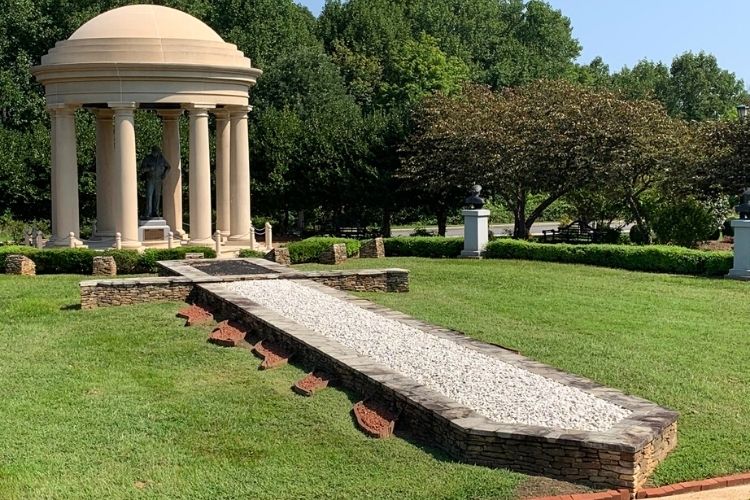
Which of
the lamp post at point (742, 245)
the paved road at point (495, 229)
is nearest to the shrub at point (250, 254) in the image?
the lamp post at point (742, 245)

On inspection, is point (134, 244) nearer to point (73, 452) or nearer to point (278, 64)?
point (73, 452)

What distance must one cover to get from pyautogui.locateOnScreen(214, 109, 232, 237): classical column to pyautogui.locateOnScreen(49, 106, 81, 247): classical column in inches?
191

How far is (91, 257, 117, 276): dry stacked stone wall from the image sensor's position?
28.5 metres

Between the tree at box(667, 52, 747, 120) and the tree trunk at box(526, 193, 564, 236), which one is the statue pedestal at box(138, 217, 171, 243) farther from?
the tree at box(667, 52, 747, 120)

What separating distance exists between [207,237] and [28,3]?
99.2 ft

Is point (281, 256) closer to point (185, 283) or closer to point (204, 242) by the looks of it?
point (204, 242)

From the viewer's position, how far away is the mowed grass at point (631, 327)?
12.3 meters

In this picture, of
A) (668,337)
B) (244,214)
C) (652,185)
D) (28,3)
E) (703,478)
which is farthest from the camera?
(28,3)

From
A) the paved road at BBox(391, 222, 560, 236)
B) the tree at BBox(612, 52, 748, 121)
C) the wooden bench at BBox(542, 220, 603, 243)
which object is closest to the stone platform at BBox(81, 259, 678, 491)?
the wooden bench at BBox(542, 220, 603, 243)

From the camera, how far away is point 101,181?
34906 mm

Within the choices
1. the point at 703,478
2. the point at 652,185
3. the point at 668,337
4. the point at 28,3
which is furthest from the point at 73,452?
the point at 28,3

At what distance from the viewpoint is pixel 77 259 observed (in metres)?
29.2

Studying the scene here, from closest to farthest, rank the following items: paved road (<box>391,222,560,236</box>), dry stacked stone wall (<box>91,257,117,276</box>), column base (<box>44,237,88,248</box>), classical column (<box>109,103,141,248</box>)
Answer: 1. dry stacked stone wall (<box>91,257,117,276</box>)
2. classical column (<box>109,103,141,248</box>)
3. column base (<box>44,237,88,248</box>)
4. paved road (<box>391,222,560,236</box>)

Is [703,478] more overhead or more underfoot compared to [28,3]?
more underfoot
